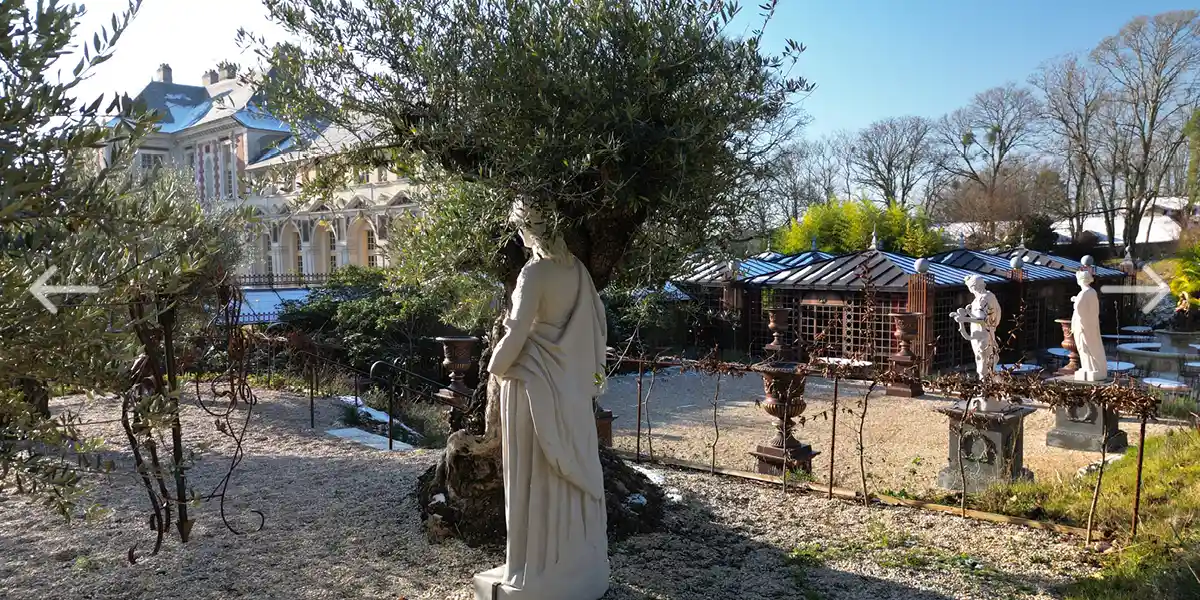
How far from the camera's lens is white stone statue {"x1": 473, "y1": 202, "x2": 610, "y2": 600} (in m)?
3.45

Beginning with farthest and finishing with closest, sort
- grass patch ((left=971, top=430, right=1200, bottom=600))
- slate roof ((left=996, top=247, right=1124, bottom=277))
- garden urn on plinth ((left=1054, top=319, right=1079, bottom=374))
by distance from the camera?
1. slate roof ((left=996, top=247, right=1124, bottom=277))
2. garden urn on plinth ((left=1054, top=319, right=1079, bottom=374))
3. grass patch ((left=971, top=430, right=1200, bottom=600))

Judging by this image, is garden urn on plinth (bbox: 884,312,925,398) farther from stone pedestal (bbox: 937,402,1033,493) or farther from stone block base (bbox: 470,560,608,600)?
stone block base (bbox: 470,560,608,600)

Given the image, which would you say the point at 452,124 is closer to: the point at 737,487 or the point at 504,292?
the point at 504,292

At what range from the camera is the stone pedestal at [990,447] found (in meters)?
7.33

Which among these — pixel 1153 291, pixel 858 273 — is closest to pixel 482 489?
pixel 858 273

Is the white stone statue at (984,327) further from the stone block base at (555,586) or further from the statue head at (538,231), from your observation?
the statue head at (538,231)

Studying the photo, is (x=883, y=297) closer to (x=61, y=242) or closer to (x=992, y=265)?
(x=992, y=265)

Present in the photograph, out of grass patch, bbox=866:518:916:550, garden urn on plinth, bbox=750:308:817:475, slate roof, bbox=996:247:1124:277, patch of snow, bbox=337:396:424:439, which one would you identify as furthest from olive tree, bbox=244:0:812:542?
slate roof, bbox=996:247:1124:277

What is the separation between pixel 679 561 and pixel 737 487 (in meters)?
1.61

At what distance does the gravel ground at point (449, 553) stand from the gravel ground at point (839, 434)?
51.7 inches

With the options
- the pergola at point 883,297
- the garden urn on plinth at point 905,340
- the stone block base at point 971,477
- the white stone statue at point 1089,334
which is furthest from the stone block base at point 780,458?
the garden urn on plinth at point 905,340

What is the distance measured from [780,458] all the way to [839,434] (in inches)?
108

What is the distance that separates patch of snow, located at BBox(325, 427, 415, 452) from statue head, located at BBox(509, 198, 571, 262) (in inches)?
179

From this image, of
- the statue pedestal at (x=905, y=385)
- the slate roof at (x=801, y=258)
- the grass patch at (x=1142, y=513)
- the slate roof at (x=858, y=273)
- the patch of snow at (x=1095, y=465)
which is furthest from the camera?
the slate roof at (x=801, y=258)
